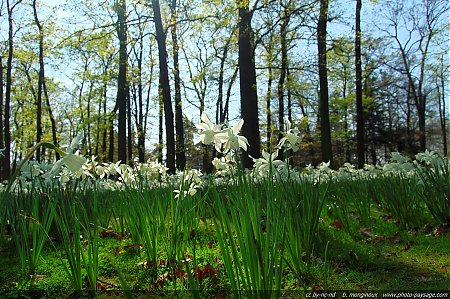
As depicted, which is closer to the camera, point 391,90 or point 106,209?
point 106,209

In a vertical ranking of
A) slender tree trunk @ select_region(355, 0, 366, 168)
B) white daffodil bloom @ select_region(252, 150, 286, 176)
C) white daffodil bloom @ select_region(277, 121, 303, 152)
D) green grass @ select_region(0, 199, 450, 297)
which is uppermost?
slender tree trunk @ select_region(355, 0, 366, 168)

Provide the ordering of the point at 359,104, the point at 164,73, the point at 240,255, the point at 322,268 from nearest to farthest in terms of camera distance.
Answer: the point at 322,268, the point at 240,255, the point at 164,73, the point at 359,104

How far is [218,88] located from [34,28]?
11.6 m

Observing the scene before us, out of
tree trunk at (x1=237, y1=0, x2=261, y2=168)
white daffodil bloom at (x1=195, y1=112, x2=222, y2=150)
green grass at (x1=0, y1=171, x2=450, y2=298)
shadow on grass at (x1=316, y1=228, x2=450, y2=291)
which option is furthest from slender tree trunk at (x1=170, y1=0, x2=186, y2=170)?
white daffodil bloom at (x1=195, y1=112, x2=222, y2=150)

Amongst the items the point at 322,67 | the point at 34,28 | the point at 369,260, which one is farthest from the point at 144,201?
the point at 34,28

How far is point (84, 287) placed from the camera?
7.21 feet

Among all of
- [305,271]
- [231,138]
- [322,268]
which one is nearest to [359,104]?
[322,268]

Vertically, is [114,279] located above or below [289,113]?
below

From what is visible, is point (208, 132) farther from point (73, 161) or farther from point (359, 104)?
point (359, 104)

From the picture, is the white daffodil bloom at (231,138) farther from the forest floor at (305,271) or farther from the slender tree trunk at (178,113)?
the slender tree trunk at (178,113)

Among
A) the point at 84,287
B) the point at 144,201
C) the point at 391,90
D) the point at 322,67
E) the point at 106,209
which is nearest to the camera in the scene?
the point at 84,287

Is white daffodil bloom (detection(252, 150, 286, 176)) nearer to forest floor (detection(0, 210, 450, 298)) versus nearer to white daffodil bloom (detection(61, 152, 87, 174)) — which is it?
forest floor (detection(0, 210, 450, 298))

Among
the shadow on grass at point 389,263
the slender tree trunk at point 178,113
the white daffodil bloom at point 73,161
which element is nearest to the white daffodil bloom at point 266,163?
the shadow on grass at point 389,263

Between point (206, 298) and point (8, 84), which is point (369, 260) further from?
point (8, 84)
